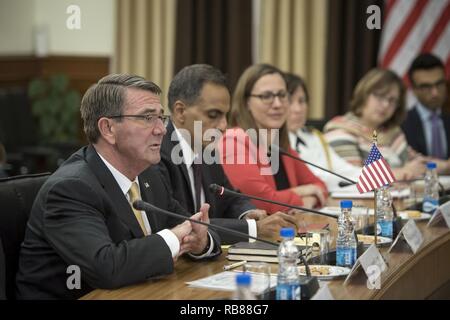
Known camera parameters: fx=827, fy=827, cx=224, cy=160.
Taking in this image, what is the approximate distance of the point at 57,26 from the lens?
27.6ft

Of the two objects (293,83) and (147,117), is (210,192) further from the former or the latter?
(293,83)

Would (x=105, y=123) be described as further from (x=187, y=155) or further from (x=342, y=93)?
(x=342, y=93)

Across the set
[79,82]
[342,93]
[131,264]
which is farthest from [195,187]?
[79,82]

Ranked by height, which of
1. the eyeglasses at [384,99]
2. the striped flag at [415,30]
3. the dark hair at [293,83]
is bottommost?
the eyeglasses at [384,99]

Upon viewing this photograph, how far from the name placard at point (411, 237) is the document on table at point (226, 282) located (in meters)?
0.75

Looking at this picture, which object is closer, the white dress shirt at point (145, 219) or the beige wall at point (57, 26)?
the white dress shirt at point (145, 219)

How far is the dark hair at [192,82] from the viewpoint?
3504 millimetres

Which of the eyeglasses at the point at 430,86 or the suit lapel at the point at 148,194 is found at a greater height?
the eyeglasses at the point at 430,86

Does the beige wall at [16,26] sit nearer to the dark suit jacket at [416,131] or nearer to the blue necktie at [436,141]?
the dark suit jacket at [416,131]

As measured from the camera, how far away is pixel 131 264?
2426 mm

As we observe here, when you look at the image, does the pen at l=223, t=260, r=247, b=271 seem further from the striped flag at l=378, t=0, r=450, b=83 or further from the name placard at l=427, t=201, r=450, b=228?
the striped flag at l=378, t=0, r=450, b=83

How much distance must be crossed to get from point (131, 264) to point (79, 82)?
6238 mm

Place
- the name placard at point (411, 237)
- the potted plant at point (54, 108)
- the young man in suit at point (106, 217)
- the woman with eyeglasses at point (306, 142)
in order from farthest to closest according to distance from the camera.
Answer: the potted plant at point (54, 108), the woman with eyeglasses at point (306, 142), the name placard at point (411, 237), the young man in suit at point (106, 217)

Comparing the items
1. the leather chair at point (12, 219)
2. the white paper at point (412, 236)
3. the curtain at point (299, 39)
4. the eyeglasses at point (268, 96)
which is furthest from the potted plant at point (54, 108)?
the white paper at point (412, 236)
